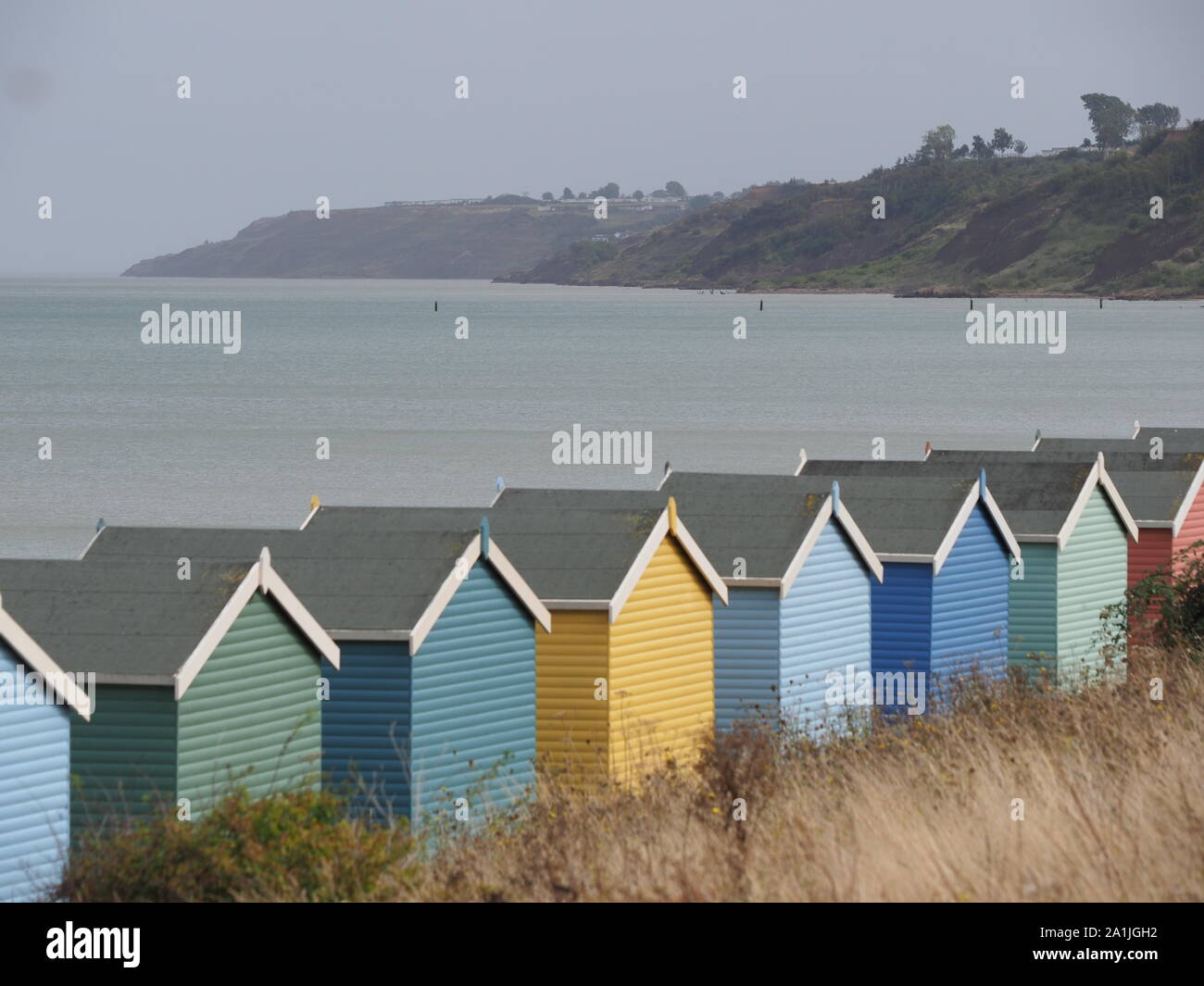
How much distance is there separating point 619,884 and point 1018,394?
110 metres

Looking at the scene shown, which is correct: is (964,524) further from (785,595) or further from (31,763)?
(31,763)

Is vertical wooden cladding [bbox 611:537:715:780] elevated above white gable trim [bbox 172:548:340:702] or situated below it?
below

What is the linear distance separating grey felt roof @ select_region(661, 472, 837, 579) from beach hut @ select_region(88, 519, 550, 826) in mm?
3034

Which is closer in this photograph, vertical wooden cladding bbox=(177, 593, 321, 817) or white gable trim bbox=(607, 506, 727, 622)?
vertical wooden cladding bbox=(177, 593, 321, 817)

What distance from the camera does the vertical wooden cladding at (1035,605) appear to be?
2327cm

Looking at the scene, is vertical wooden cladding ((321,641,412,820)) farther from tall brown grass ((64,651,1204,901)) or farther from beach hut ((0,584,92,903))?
beach hut ((0,584,92,903))

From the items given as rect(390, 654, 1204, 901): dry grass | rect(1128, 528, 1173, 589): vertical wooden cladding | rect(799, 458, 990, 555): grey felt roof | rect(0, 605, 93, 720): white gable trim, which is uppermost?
rect(799, 458, 990, 555): grey felt roof

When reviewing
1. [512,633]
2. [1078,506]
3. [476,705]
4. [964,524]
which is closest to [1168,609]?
[964,524]

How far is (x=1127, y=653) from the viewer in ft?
73.5

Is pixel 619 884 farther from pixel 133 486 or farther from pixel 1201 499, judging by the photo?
pixel 133 486

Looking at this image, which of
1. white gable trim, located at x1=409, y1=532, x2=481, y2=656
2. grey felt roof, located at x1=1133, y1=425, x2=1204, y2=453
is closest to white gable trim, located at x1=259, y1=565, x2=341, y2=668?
white gable trim, located at x1=409, y1=532, x2=481, y2=656

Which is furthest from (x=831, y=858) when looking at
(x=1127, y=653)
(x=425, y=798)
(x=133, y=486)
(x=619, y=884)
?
(x=133, y=486)

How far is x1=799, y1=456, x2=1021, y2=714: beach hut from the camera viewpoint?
21344 mm

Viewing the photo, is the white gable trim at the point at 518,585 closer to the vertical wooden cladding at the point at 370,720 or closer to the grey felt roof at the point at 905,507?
the vertical wooden cladding at the point at 370,720
